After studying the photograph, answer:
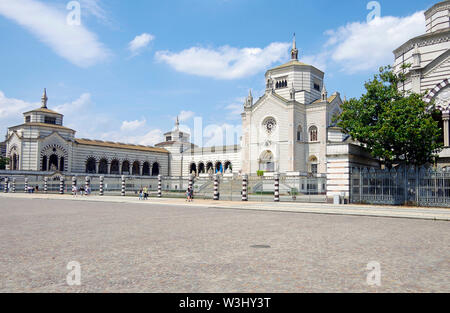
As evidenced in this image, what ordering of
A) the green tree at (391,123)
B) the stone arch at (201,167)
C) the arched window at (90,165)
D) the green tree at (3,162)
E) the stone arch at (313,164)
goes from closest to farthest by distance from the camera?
1. the green tree at (391,123)
2. the green tree at (3,162)
3. the stone arch at (313,164)
4. the arched window at (90,165)
5. the stone arch at (201,167)

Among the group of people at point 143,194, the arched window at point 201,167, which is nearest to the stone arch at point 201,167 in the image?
the arched window at point 201,167

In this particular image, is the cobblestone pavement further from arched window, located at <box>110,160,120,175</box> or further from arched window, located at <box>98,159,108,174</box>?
arched window, located at <box>110,160,120,175</box>

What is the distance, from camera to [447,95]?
3055 cm

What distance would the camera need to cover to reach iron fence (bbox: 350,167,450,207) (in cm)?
2139

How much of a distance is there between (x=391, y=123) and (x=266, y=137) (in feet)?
122

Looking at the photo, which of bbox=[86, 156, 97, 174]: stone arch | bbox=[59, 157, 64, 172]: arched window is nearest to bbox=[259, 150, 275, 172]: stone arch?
bbox=[86, 156, 97, 174]: stone arch

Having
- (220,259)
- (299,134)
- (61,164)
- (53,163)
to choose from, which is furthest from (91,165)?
(220,259)

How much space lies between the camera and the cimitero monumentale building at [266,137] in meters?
56.4

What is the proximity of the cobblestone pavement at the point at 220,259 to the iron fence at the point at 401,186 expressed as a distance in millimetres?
12597

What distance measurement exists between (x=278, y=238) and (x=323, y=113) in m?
52.1

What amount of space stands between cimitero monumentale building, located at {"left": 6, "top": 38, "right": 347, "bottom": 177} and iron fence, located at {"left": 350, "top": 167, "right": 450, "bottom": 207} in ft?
95.8

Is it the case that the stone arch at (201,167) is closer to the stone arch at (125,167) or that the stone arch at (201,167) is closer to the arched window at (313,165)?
the stone arch at (125,167)

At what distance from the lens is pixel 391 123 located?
78.0 feet

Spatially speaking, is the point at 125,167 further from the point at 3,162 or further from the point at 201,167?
the point at 3,162
